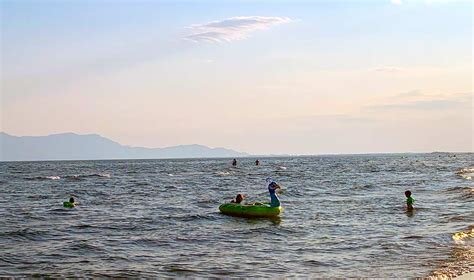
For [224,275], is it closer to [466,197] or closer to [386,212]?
[386,212]

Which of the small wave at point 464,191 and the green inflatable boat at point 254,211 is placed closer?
the green inflatable boat at point 254,211

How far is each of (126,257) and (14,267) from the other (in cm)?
324

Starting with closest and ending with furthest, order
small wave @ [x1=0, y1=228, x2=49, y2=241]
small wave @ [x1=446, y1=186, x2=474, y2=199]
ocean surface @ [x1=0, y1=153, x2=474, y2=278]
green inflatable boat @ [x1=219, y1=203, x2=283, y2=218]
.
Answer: ocean surface @ [x1=0, y1=153, x2=474, y2=278], small wave @ [x1=0, y1=228, x2=49, y2=241], green inflatable boat @ [x1=219, y1=203, x2=283, y2=218], small wave @ [x1=446, y1=186, x2=474, y2=199]

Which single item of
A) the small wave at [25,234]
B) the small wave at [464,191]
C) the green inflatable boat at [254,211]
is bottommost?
→ the small wave at [25,234]

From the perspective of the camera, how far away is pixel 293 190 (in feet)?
148

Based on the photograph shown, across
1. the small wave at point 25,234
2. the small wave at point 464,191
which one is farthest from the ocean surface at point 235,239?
the small wave at point 464,191

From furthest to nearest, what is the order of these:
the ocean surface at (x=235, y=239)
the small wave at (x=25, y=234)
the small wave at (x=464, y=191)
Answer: the small wave at (x=464, y=191) < the small wave at (x=25, y=234) < the ocean surface at (x=235, y=239)

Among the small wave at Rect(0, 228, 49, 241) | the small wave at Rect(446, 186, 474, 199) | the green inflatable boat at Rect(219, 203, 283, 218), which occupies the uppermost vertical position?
the small wave at Rect(446, 186, 474, 199)

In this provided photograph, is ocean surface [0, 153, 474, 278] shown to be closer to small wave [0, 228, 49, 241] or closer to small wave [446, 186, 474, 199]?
small wave [0, 228, 49, 241]

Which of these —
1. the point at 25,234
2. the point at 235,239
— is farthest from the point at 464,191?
the point at 25,234

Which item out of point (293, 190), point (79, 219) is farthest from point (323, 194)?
point (79, 219)

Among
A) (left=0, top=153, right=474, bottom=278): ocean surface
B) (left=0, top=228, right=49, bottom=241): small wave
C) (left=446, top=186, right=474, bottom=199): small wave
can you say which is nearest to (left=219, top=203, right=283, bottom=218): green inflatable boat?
(left=0, top=153, right=474, bottom=278): ocean surface

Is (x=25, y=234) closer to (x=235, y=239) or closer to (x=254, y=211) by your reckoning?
(x=235, y=239)

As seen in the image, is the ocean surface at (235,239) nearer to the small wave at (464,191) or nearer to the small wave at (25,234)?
the small wave at (25,234)
